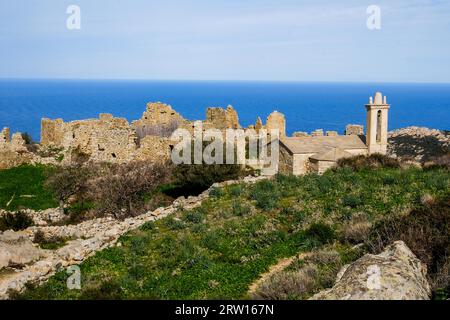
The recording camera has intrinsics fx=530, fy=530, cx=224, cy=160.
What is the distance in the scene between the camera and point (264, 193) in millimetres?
17547

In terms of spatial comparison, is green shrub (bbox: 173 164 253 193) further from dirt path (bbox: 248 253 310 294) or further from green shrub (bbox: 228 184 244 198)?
dirt path (bbox: 248 253 310 294)

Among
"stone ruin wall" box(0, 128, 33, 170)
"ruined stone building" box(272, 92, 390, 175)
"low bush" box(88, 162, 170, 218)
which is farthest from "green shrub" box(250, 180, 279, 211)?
"stone ruin wall" box(0, 128, 33, 170)

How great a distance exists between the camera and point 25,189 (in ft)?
86.5

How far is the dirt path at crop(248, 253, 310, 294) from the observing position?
10.5 m

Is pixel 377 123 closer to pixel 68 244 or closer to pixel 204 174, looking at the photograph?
pixel 204 174

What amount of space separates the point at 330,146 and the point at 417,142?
2656cm

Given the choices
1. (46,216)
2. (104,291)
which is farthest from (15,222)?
(104,291)

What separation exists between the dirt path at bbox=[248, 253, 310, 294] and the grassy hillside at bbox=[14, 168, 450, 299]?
13 centimetres

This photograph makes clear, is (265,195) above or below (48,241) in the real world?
above

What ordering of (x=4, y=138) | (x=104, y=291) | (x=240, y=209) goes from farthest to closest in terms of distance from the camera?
(x=4, y=138), (x=240, y=209), (x=104, y=291)

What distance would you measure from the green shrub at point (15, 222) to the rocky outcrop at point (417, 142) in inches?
1249
